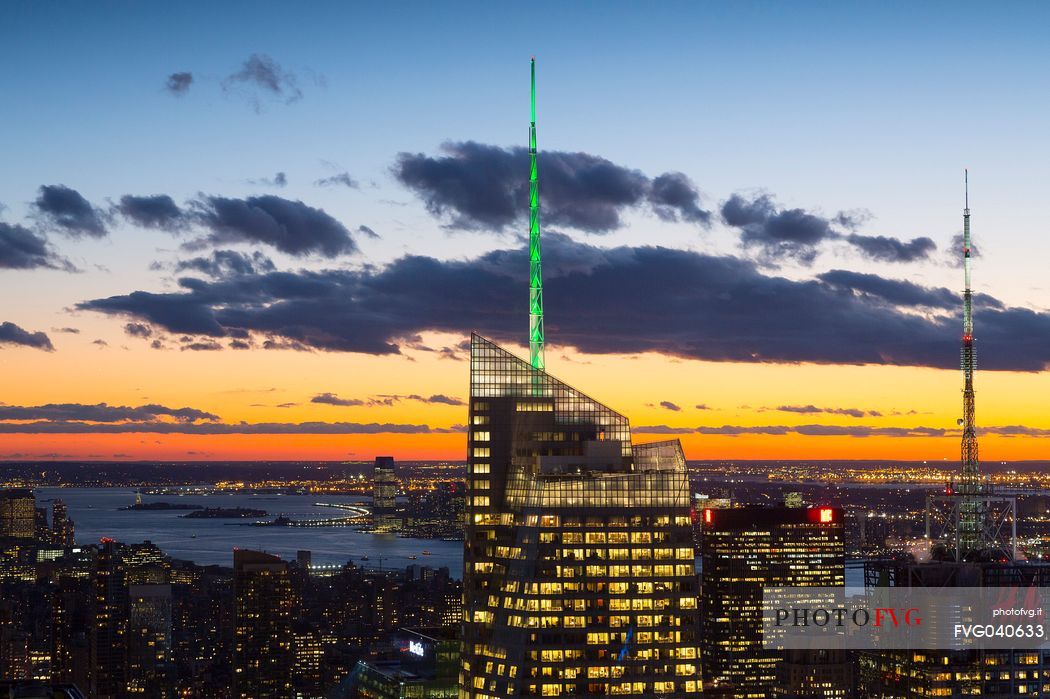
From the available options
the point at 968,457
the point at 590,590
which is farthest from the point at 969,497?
the point at 590,590

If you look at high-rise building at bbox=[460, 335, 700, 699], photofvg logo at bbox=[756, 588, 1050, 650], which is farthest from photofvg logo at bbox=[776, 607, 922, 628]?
high-rise building at bbox=[460, 335, 700, 699]

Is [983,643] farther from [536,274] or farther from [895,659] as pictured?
[536,274]

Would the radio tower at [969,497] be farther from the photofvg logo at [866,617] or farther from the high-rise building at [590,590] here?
the high-rise building at [590,590]

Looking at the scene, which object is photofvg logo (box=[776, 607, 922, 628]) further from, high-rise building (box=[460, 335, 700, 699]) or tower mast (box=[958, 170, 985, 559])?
high-rise building (box=[460, 335, 700, 699])

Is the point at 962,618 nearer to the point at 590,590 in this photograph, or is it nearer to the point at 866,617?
the point at 866,617

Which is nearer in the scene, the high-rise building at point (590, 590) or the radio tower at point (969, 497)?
the high-rise building at point (590, 590)

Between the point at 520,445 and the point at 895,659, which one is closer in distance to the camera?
the point at 520,445

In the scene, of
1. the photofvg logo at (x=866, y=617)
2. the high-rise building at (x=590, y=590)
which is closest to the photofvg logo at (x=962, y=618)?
the photofvg logo at (x=866, y=617)

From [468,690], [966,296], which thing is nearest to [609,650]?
[468,690]

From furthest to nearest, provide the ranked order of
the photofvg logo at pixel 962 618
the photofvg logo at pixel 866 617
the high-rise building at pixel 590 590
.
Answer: the photofvg logo at pixel 866 617, the photofvg logo at pixel 962 618, the high-rise building at pixel 590 590
